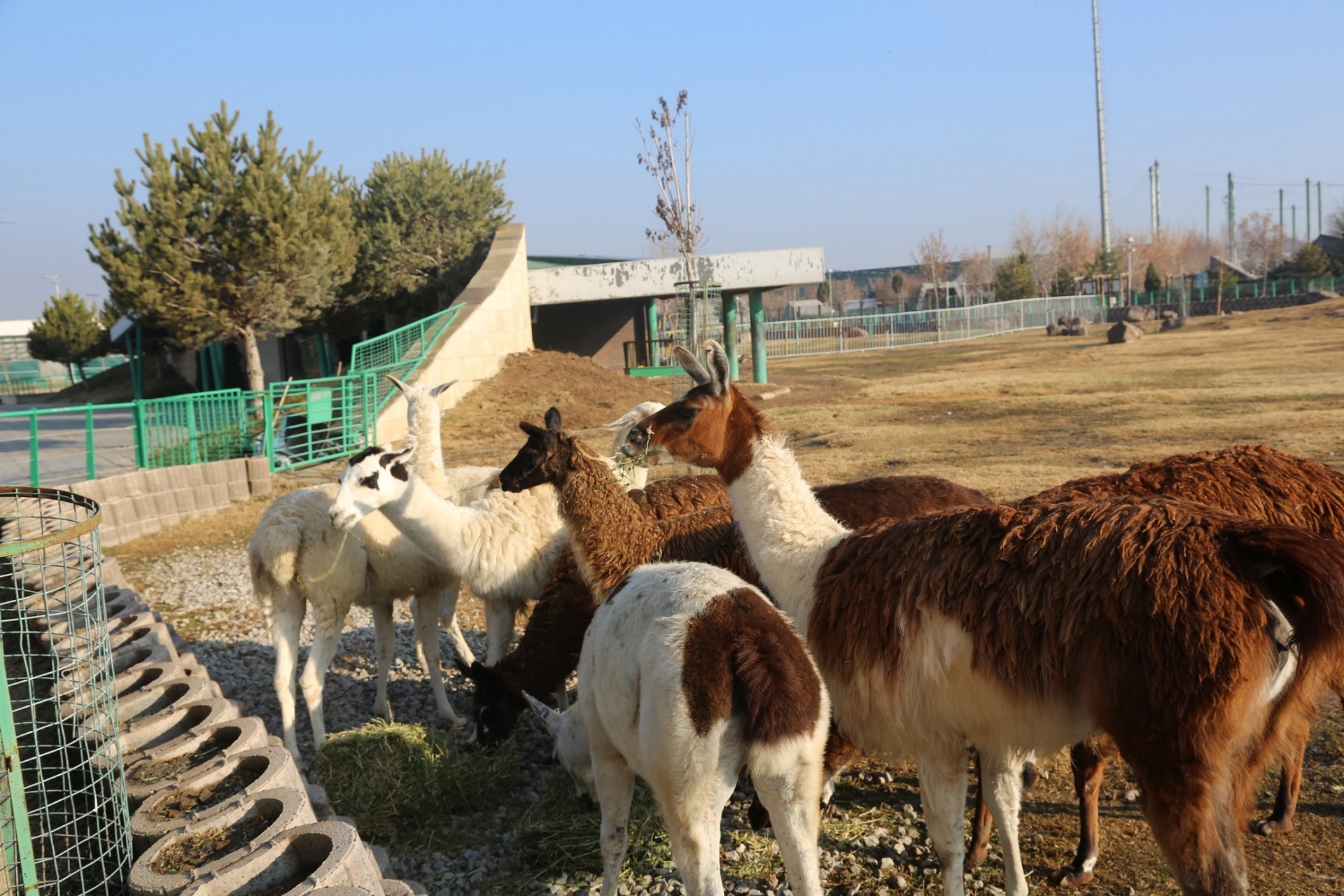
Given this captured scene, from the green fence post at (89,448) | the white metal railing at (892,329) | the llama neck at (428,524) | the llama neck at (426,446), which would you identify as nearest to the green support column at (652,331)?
the white metal railing at (892,329)

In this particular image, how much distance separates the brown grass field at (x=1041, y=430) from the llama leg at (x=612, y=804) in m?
0.83

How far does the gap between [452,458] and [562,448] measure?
10935 mm

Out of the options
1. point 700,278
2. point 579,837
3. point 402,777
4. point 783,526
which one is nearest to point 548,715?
point 579,837

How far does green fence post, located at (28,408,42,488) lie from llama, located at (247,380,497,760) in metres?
7.68

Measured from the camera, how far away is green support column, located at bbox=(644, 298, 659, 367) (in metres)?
29.2

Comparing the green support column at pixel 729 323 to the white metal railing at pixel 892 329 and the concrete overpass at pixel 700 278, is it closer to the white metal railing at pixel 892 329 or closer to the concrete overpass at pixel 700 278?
the concrete overpass at pixel 700 278

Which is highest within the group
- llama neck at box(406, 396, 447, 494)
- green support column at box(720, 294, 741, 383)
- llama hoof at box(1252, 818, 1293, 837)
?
green support column at box(720, 294, 741, 383)

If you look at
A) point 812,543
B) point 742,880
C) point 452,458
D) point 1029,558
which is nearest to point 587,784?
point 742,880

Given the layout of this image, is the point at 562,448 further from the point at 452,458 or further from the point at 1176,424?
the point at 1176,424

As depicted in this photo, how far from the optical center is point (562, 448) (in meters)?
5.52

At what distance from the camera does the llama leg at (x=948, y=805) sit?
365 centimetres

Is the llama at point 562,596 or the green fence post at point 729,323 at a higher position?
the green fence post at point 729,323

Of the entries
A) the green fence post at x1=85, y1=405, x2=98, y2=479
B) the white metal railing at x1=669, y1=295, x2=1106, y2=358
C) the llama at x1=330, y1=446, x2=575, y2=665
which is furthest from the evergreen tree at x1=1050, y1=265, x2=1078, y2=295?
the llama at x1=330, y1=446, x2=575, y2=665

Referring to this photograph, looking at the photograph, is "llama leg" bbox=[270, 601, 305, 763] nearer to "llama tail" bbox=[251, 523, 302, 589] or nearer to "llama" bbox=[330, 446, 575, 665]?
"llama tail" bbox=[251, 523, 302, 589]
